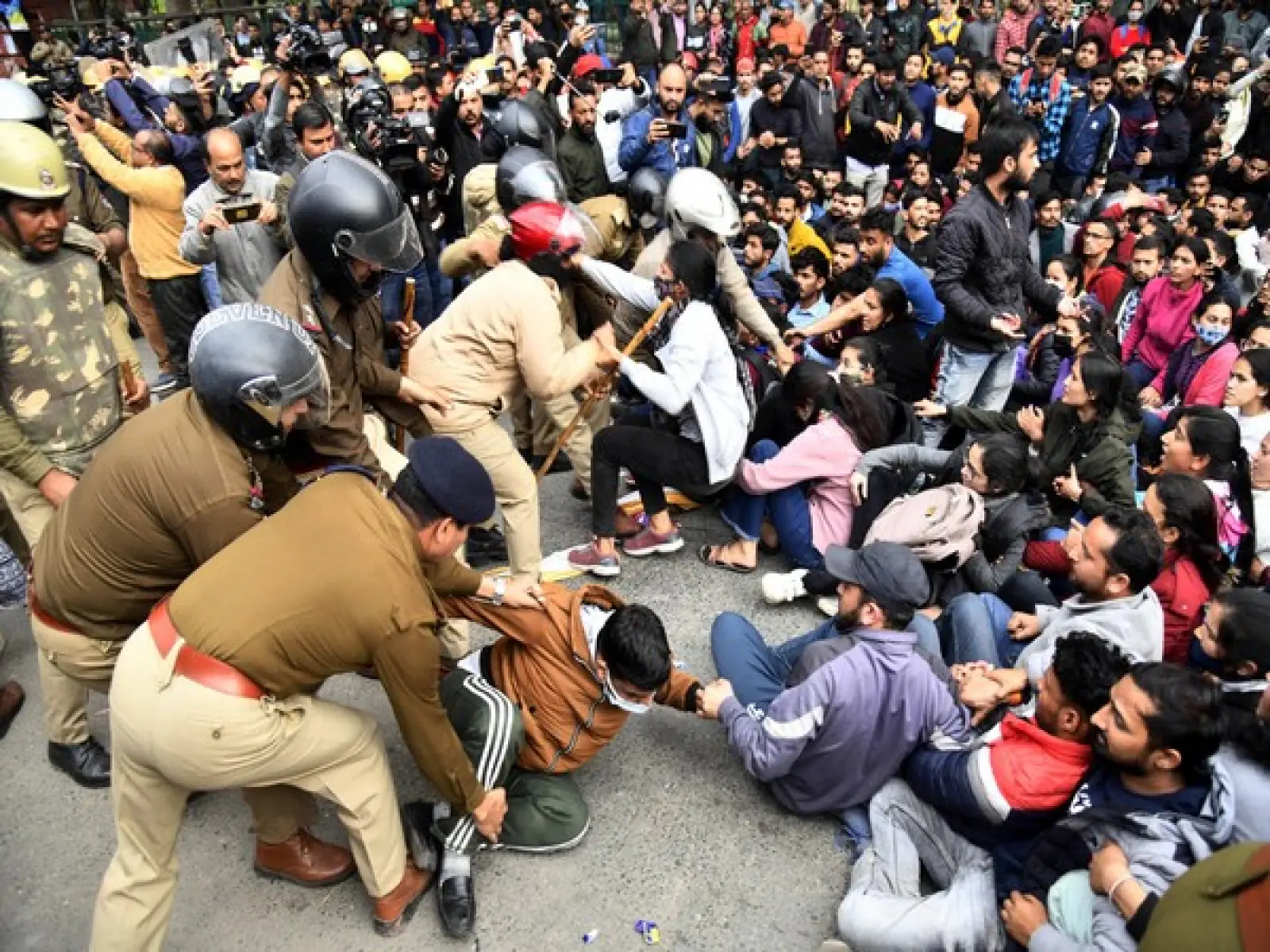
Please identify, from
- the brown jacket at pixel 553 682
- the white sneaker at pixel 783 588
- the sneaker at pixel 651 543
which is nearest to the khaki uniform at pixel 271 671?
the brown jacket at pixel 553 682

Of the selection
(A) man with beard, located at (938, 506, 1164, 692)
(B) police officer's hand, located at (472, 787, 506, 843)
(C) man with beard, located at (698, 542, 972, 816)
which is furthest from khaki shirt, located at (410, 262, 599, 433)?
(A) man with beard, located at (938, 506, 1164, 692)

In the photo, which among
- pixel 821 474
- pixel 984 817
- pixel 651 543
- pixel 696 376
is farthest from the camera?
pixel 651 543

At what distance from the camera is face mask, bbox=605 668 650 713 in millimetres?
2803

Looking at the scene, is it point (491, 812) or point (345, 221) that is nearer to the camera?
point (491, 812)

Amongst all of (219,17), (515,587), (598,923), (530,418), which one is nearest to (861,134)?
(530,418)

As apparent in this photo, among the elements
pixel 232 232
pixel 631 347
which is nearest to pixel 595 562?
pixel 631 347

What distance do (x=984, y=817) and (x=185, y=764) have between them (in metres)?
2.07

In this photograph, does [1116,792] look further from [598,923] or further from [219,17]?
[219,17]

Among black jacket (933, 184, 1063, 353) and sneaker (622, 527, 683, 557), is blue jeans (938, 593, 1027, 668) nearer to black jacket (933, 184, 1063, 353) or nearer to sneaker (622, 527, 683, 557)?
sneaker (622, 527, 683, 557)

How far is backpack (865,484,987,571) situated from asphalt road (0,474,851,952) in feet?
3.39

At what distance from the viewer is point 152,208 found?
5473 mm

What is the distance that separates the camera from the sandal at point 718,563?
4285mm

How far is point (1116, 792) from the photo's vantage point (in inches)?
96.0

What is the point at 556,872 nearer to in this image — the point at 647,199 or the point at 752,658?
the point at 752,658
